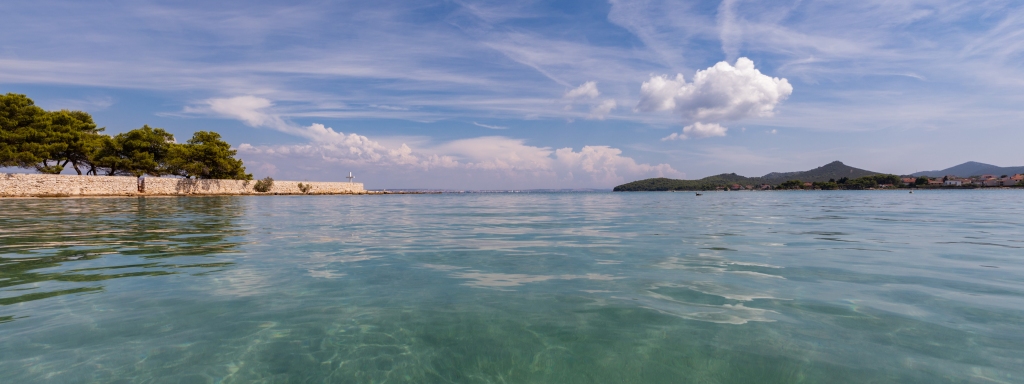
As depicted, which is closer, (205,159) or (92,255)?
(92,255)

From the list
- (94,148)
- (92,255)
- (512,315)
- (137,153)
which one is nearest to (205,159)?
(137,153)

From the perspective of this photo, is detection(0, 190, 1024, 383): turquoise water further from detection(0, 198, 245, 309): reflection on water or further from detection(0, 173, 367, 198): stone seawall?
detection(0, 173, 367, 198): stone seawall

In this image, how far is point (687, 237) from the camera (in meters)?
13.3

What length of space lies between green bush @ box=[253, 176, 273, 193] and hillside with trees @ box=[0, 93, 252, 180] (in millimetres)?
2959

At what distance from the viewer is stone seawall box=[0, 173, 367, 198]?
1697 inches

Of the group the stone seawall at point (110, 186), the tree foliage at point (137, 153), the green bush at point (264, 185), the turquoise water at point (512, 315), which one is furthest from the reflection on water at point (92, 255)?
the green bush at point (264, 185)

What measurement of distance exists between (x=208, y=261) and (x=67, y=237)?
7922mm

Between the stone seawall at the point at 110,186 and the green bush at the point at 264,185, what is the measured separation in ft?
2.33

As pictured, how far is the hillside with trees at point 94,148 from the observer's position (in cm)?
4472

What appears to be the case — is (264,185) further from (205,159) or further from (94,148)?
(94,148)

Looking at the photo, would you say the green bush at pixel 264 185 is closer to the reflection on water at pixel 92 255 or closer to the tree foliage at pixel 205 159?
the tree foliage at pixel 205 159

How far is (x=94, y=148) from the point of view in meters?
52.8

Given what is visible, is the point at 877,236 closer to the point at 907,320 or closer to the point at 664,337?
the point at 907,320

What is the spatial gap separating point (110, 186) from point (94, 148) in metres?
6.02
